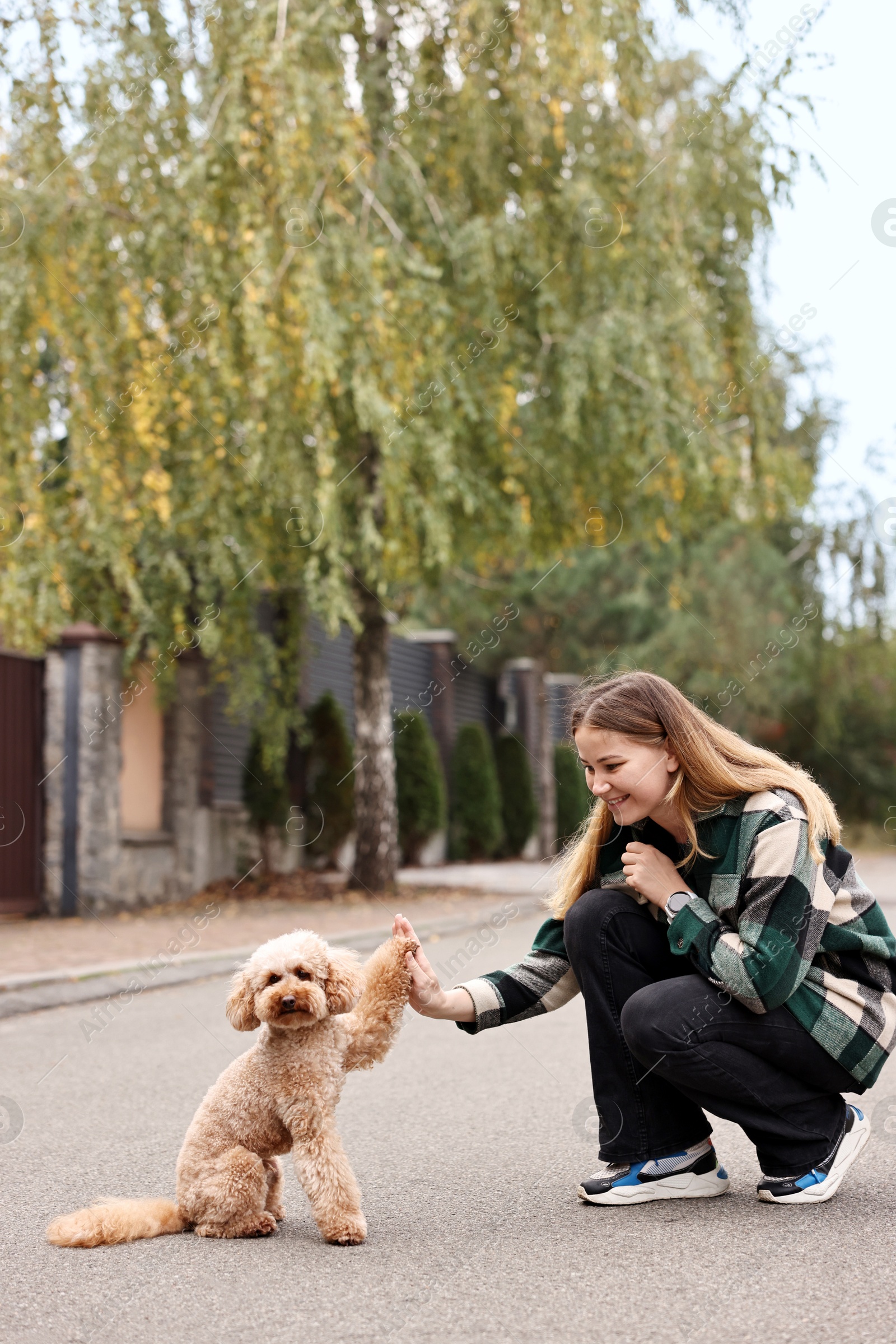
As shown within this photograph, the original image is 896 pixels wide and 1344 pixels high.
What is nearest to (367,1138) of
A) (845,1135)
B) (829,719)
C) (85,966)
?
(845,1135)

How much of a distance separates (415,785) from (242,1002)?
50.9 ft

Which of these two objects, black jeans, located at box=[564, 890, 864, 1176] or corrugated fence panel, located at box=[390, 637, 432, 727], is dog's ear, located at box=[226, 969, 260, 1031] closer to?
black jeans, located at box=[564, 890, 864, 1176]

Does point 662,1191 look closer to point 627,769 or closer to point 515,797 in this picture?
point 627,769

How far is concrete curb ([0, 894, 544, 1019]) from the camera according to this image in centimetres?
762

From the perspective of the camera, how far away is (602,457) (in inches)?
498

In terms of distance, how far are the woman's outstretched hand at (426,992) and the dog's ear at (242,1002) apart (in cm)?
38

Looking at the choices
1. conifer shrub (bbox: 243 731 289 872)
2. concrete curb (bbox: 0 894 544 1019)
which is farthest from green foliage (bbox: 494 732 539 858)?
concrete curb (bbox: 0 894 544 1019)

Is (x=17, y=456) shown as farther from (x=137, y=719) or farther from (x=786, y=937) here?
(x=786, y=937)

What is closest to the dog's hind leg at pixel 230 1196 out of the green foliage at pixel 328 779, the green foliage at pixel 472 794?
the green foliage at pixel 328 779

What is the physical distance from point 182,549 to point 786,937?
959 cm

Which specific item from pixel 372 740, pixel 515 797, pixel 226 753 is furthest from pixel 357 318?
pixel 515 797

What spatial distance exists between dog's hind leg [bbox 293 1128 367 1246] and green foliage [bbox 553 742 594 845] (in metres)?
20.4

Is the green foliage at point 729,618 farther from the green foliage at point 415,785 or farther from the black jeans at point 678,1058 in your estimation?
Answer: the black jeans at point 678,1058

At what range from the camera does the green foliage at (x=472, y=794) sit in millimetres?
20625
